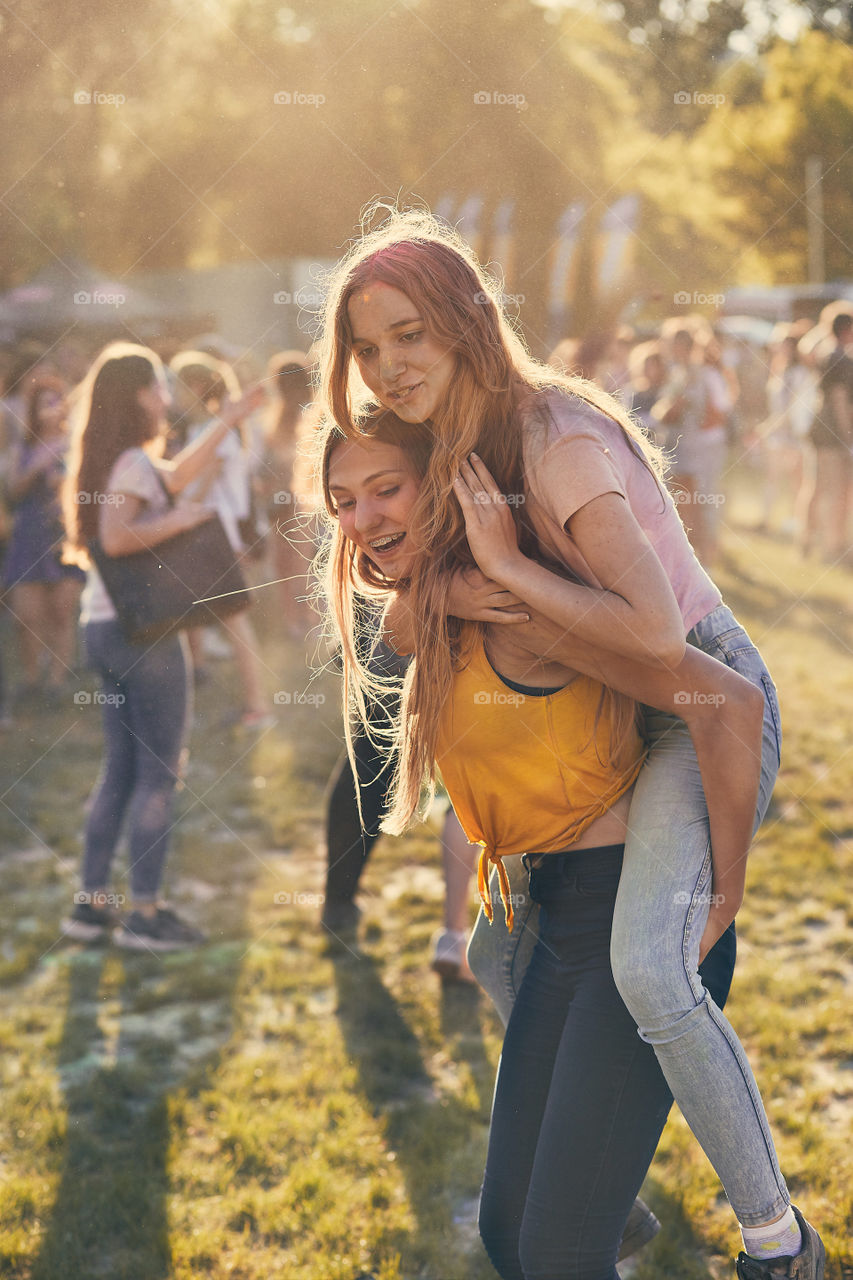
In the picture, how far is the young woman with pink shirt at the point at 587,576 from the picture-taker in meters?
1.70

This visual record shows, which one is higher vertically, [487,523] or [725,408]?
[725,408]

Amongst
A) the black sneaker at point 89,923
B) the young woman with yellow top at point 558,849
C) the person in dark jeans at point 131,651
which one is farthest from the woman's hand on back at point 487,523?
the black sneaker at point 89,923

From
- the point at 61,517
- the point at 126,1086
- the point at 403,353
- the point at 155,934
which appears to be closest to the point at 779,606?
the point at 61,517

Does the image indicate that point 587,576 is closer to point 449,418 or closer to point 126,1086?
point 449,418

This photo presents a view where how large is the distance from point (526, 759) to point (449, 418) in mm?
594

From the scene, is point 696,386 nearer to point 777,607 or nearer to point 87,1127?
point 777,607

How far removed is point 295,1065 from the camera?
3.21 metres

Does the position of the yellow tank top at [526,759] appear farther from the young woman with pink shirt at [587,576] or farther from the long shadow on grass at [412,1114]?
the long shadow on grass at [412,1114]

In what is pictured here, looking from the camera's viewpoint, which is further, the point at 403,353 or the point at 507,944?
the point at 507,944

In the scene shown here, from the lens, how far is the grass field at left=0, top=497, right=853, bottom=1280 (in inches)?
98.3

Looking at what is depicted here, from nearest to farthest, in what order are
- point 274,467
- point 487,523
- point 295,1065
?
1. point 487,523
2. point 295,1065
3. point 274,467

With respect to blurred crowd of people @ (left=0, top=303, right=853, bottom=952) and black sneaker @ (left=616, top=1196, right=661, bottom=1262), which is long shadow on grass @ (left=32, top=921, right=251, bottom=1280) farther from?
black sneaker @ (left=616, top=1196, right=661, bottom=1262)

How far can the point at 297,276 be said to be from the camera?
9953mm

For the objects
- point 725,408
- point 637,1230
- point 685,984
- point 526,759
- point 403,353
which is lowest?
point 637,1230
